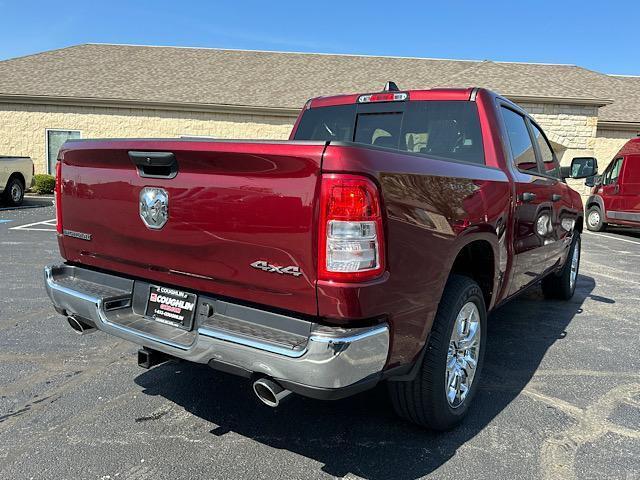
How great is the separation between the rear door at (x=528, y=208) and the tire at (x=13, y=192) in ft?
46.9

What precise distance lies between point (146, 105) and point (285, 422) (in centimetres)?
1825

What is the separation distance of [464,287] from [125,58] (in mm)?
23143

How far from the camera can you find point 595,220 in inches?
563

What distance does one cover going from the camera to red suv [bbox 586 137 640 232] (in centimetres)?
1272

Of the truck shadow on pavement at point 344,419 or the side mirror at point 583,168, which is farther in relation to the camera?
the side mirror at point 583,168

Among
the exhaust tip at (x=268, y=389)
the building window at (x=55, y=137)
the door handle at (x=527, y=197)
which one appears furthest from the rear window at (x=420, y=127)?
the building window at (x=55, y=137)

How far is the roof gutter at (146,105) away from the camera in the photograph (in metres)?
18.7

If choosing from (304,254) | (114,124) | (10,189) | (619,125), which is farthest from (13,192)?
(619,125)

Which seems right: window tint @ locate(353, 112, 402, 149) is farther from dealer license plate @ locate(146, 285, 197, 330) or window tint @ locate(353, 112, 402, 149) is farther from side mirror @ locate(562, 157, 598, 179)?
side mirror @ locate(562, 157, 598, 179)

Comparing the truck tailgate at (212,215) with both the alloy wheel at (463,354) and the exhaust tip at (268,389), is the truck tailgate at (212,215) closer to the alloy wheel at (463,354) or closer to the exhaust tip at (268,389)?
the exhaust tip at (268,389)

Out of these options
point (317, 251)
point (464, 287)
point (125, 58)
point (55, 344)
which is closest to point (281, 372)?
point (317, 251)

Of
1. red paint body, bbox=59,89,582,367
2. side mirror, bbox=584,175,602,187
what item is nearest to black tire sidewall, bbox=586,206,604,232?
side mirror, bbox=584,175,602,187

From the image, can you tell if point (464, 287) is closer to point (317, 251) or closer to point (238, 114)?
point (317, 251)

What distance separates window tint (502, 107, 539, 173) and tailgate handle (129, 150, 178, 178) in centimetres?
241
